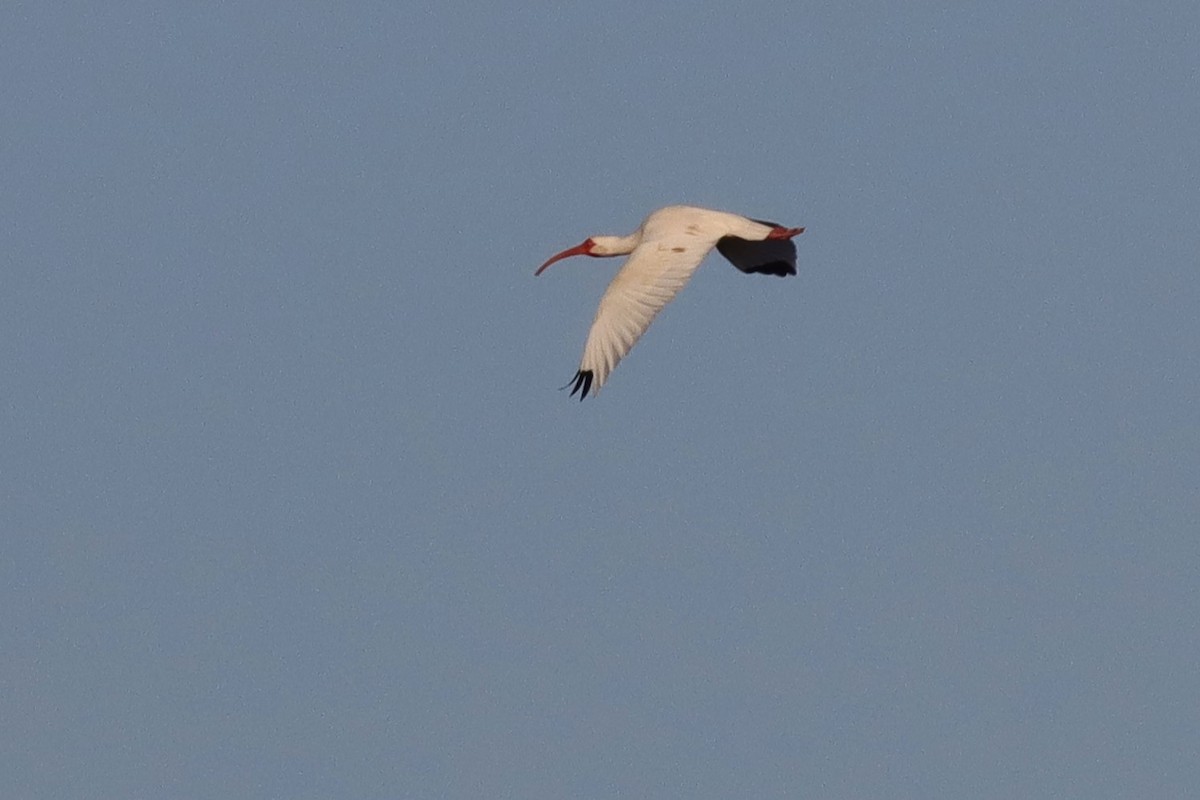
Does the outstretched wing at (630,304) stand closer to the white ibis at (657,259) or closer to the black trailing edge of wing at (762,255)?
the white ibis at (657,259)

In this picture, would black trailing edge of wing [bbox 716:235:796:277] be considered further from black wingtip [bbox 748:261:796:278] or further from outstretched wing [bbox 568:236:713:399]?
outstretched wing [bbox 568:236:713:399]

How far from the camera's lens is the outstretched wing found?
32.6 metres

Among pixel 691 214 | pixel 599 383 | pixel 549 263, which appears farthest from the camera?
pixel 549 263

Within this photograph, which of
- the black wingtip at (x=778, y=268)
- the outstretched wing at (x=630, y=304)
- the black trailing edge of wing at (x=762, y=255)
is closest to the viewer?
the outstretched wing at (x=630, y=304)

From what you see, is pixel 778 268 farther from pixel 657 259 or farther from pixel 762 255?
pixel 657 259

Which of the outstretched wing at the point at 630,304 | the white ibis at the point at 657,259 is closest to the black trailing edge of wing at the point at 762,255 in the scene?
the white ibis at the point at 657,259

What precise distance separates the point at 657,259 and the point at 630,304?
1.18 m

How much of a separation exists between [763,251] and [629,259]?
4.76 metres

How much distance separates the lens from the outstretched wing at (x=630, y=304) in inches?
1284

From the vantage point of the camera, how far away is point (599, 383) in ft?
107

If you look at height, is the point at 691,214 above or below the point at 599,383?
above

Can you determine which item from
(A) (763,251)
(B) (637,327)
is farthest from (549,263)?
(B) (637,327)

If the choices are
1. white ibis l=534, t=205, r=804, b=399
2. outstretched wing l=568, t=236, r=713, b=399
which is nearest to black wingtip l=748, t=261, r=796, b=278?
white ibis l=534, t=205, r=804, b=399

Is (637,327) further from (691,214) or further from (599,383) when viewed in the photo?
(691,214)
